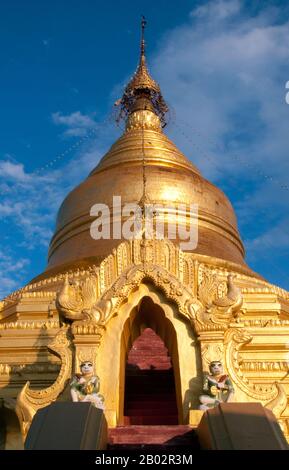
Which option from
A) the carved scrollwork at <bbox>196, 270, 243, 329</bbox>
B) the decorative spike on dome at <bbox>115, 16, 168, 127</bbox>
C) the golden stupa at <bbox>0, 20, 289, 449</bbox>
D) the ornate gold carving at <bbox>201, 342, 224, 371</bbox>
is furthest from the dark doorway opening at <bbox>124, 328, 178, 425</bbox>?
the decorative spike on dome at <bbox>115, 16, 168, 127</bbox>

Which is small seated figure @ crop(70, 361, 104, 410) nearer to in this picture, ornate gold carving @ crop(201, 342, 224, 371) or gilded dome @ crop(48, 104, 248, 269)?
ornate gold carving @ crop(201, 342, 224, 371)

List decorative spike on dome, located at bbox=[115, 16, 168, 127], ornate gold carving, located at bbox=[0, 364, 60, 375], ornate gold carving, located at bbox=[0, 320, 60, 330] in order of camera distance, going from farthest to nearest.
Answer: decorative spike on dome, located at bbox=[115, 16, 168, 127]
ornate gold carving, located at bbox=[0, 320, 60, 330]
ornate gold carving, located at bbox=[0, 364, 60, 375]

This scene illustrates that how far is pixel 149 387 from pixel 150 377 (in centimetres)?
29

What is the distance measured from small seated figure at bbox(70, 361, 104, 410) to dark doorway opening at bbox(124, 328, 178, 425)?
66.6 inches

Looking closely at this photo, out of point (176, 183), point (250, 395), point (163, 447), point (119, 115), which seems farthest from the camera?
point (119, 115)

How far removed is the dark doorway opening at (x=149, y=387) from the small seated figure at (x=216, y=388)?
155 centimetres

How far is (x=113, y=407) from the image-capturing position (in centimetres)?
698

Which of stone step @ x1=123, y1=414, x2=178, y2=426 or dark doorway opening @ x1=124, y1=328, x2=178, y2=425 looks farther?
dark doorway opening @ x1=124, y1=328, x2=178, y2=425

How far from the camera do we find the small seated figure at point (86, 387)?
6.46m

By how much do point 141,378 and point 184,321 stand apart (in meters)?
2.24

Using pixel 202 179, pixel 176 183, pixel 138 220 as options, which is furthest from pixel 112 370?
pixel 202 179

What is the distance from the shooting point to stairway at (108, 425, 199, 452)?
18.4 feet

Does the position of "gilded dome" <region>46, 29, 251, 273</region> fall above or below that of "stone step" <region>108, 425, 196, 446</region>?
above
